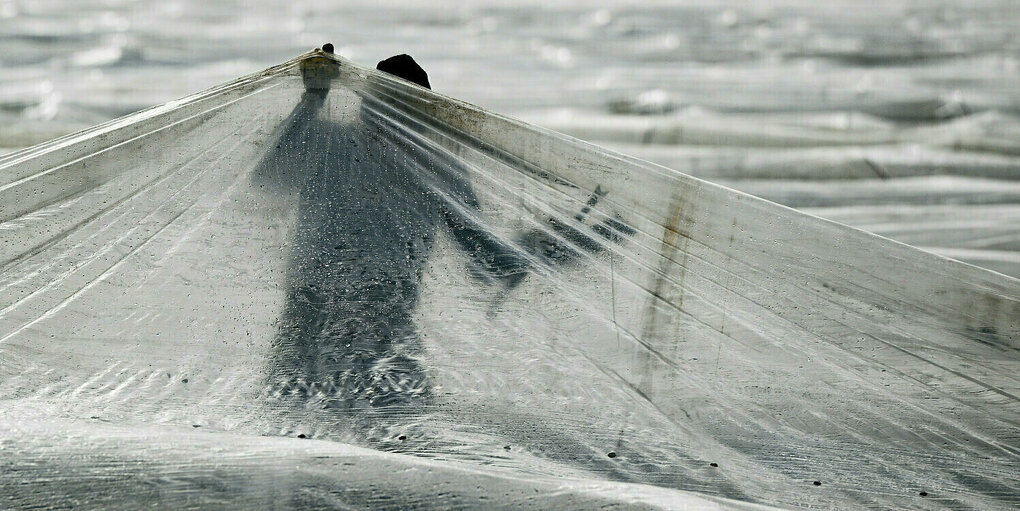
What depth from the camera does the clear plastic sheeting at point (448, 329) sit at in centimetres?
109

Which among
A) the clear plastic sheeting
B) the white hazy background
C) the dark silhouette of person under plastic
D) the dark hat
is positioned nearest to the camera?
the clear plastic sheeting

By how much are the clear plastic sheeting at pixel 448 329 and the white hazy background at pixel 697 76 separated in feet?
6.22

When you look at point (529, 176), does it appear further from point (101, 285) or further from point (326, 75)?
point (101, 285)

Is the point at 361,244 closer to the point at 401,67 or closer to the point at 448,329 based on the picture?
the point at 448,329

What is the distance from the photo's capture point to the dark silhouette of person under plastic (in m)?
1.25

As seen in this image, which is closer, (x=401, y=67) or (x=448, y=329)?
(x=448, y=329)

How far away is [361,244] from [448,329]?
0.20 m

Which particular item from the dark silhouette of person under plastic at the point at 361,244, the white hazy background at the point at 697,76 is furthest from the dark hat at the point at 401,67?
the white hazy background at the point at 697,76

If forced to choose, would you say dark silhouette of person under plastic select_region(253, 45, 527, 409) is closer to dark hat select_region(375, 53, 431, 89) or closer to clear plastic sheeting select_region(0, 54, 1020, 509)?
clear plastic sheeting select_region(0, 54, 1020, 509)

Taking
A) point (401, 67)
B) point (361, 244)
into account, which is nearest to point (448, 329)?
point (361, 244)

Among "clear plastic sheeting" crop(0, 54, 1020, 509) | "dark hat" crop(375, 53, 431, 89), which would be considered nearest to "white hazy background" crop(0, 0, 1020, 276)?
"dark hat" crop(375, 53, 431, 89)

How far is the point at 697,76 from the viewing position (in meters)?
4.15

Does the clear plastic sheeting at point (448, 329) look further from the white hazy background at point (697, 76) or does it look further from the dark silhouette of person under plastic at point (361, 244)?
the white hazy background at point (697, 76)

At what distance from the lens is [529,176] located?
1486 millimetres
